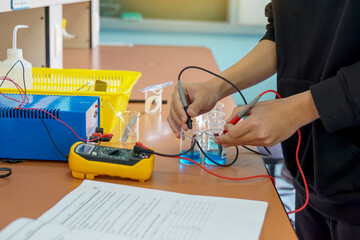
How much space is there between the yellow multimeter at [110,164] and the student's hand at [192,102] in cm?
17

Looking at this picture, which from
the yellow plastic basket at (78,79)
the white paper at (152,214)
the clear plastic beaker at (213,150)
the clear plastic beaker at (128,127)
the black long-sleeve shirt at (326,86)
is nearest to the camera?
the white paper at (152,214)

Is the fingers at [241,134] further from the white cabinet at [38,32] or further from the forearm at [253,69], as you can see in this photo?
the white cabinet at [38,32]

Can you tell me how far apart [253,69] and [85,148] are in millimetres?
512

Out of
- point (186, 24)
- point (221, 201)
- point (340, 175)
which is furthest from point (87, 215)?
point (186, 24)

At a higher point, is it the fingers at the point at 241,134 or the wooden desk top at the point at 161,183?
the fingers at the point at 241,134

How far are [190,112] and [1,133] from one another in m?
0.43

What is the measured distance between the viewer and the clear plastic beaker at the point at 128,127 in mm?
1220

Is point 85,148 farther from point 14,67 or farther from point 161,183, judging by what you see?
point 14,67

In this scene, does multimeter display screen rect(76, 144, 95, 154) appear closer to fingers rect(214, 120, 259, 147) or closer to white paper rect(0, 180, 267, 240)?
white paper rect(0, 180, 267, 240)

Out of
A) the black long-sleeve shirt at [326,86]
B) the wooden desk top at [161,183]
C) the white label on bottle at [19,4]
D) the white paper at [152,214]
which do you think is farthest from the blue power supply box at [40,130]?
the black long-sleeve shirt at [326,86]

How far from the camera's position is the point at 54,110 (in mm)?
1014

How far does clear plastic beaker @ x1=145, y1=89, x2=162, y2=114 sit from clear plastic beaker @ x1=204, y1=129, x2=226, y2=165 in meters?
0.44

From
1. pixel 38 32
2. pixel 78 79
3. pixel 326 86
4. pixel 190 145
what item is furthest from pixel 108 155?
pixel 38 32

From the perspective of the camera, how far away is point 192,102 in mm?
1156
